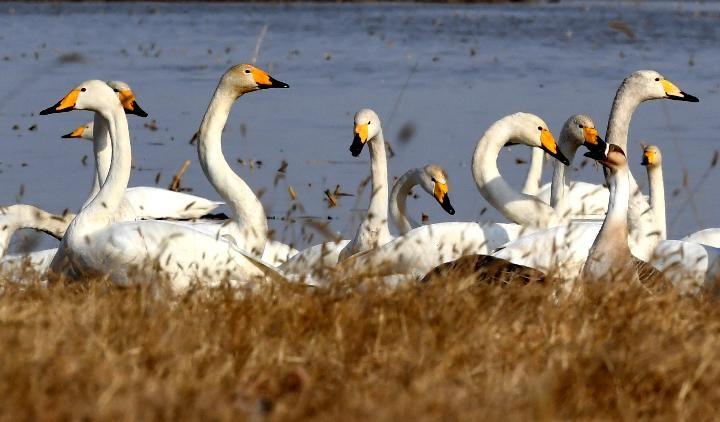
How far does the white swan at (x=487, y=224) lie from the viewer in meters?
7.31

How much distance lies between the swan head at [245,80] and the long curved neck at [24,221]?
1259 mm

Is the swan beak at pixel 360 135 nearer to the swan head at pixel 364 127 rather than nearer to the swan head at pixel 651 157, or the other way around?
the swan head at pixel 364 127

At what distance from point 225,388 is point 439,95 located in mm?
13936

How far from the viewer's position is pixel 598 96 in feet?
57.2

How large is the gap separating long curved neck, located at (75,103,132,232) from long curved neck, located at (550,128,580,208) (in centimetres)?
308

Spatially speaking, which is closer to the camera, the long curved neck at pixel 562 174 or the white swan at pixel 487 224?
the white swan at pixel 487 224

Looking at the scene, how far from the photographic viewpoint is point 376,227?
821 centimetres

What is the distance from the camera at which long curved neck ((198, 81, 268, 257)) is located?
8.28 meters

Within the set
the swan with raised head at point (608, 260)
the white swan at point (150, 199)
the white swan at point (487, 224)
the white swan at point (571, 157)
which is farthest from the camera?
the white swan at point (150, 199)

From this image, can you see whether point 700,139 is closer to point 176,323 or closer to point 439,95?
point 439,95

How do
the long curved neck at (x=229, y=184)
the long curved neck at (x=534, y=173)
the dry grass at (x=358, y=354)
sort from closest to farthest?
1. the dry grass at (x=358, y=354)
2. the long curved neck at (x=229, y=184)
3. the long curved neck at (x=534, y=173)

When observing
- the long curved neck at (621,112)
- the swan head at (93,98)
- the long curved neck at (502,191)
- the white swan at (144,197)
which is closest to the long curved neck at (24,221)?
the swan head at (93,98)

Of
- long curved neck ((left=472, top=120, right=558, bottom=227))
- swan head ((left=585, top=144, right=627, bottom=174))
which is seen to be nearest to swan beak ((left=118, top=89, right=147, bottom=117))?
long curved neck ((left=472, top=120, right=558, bottom=227))

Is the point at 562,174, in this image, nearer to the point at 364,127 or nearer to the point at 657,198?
the point at 657,198
